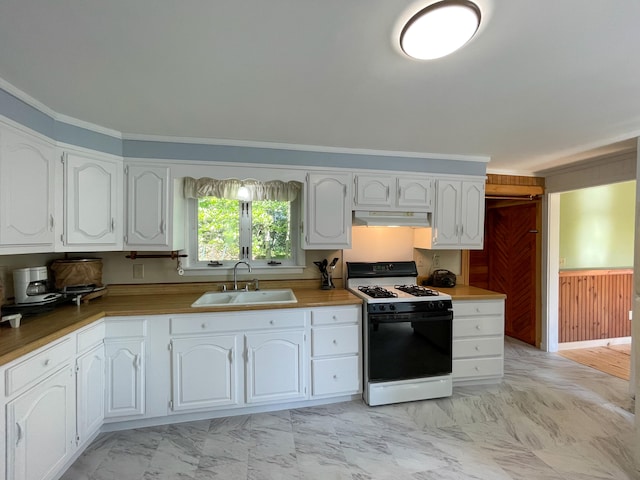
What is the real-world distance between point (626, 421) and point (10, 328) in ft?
14.3

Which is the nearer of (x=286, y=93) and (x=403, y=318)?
(x=286, y=93)

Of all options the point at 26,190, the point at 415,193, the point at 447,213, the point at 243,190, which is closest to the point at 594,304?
the point at 447,213

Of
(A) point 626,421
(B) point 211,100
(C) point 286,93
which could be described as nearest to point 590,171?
(A) point 626,421

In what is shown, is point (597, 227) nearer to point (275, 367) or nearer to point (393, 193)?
point (393, 193)

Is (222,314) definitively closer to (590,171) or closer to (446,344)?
(446,344)

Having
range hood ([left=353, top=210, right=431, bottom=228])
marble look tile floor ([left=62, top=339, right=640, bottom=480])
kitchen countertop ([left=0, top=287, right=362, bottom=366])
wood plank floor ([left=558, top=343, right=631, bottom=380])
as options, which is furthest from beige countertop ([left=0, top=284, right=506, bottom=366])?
wood plank floor ([left=558, top=343, right=631, bottom=380])

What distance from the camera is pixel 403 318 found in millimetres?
2367

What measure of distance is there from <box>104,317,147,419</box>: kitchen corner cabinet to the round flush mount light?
7.86 feet

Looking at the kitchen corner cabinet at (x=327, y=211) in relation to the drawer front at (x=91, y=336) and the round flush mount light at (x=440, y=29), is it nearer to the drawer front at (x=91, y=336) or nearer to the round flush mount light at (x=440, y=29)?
the round flush mount light at (x=440, y=29)

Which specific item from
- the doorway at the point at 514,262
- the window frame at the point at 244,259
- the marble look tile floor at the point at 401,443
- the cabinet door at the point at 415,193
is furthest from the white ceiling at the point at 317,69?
the marble look tile floor at the point at 401,443

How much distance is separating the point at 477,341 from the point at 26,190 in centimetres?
373

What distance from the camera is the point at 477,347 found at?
2.66m

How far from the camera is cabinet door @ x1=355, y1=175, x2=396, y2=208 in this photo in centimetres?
272

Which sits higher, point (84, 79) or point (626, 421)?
point (84, 79)
